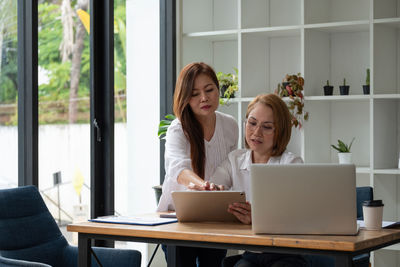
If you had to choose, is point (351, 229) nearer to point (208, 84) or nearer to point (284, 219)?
point (284, 219)

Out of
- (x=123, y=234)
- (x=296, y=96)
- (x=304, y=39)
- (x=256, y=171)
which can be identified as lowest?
(x=123, y=234)

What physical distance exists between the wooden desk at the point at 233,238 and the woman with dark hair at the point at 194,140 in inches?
19.0

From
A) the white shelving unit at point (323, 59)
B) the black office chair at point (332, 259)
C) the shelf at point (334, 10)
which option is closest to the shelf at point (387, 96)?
the white shelving unit at point (323, 59)

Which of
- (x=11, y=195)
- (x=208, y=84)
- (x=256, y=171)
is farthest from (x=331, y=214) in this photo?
Result: (x=11, y=195)

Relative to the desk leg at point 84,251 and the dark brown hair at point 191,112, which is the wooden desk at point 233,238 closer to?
the desk leg at point 84,251

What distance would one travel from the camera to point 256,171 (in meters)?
2.21

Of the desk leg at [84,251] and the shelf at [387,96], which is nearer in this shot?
the desk leg at [84,251]

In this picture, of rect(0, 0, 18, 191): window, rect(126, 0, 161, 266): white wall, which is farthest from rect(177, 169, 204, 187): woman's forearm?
rect(126, 0, 161, 266): white wall

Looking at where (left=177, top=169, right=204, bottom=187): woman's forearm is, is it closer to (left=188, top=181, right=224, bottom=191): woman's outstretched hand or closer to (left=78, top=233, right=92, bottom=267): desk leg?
(left=188, top=181, right=224, bottom=191): woman's outstretched hand

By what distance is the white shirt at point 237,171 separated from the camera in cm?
279

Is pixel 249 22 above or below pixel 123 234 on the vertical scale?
above

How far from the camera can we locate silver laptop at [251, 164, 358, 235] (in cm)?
218

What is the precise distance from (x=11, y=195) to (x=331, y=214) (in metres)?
1.56

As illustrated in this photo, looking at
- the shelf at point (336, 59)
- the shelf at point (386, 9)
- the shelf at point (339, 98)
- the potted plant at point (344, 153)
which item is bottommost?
the potted plant at point (344, 153)
